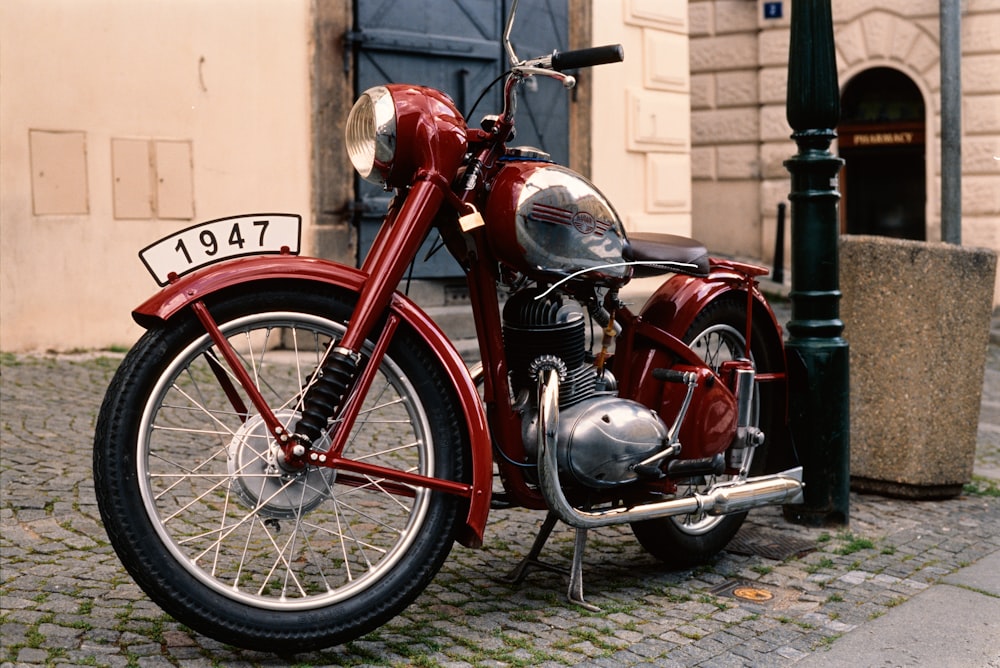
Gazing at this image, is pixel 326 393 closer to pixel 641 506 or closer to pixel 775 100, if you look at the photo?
pixel 641 506

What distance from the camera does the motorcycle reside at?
9.58 feet

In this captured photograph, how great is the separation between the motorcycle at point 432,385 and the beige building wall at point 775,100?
11.3m

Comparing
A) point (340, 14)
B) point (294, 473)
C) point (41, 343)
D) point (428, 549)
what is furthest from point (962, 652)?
point (340, 14)

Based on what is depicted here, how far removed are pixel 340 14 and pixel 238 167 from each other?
1.28 meters

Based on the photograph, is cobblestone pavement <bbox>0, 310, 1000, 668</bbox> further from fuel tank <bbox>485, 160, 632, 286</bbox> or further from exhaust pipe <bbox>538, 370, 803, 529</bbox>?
fuel tank <bbox>485, 160, 632, 286</bbox>

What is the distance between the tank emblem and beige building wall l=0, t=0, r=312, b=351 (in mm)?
5345

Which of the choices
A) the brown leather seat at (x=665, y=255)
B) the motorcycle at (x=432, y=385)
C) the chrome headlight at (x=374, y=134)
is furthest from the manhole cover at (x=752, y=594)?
the chrome headlight at (x=374, y=134)

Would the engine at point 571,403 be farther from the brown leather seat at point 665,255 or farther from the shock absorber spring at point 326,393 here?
the shock absorber spring at point 326,393

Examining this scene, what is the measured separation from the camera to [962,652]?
327cm

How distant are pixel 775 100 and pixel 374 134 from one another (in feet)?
43.6

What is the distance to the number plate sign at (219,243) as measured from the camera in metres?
3.01

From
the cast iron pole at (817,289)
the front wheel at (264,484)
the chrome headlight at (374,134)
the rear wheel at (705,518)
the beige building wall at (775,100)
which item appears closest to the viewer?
the front wheel at (264,484)

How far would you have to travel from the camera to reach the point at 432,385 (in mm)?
3113

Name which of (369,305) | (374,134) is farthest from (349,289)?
(374,134)
